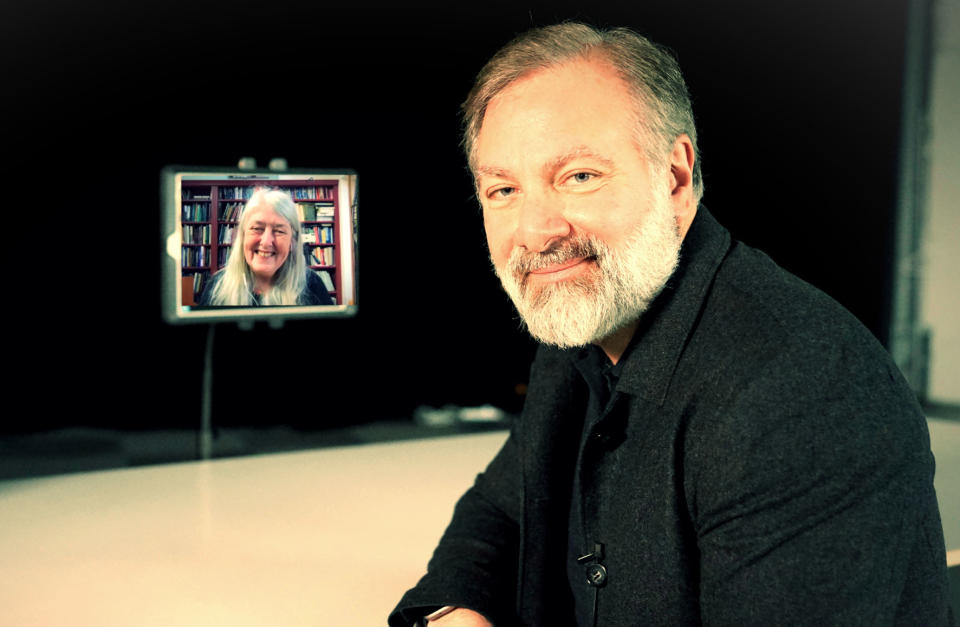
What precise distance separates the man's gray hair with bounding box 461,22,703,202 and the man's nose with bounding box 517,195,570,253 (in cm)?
13

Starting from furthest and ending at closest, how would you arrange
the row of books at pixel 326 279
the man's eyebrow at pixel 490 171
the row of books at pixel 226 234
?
the row of books at pixel 326 279 → the row of books at pixel 226 234 → the man's eyebrow at pixel 490 171

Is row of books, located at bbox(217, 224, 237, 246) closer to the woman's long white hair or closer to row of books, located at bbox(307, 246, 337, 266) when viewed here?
the woman's long white hair

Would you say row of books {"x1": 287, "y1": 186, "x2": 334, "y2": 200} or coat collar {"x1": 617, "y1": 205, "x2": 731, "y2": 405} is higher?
row of books {"x1": 287, "y1": 186, "x2": 334, "y2": 200}

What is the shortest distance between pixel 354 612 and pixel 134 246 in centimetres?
109

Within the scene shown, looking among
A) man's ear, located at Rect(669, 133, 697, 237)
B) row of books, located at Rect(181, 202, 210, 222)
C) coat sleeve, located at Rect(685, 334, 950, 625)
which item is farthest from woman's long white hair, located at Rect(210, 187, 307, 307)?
coat sleeve, located at Rect(685, 334, 950, 625)

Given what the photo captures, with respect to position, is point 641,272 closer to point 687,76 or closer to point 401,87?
point 401,87

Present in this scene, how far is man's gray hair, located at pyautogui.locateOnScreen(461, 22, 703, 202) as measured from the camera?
90 centimetres

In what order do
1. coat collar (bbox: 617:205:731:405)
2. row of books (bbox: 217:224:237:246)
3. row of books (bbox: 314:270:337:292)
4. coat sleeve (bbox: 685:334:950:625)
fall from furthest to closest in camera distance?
row of books (bbox: 314:270:337:292) → row of books (bbox: 217:224:237:246) → coat collar (bbox: 617:205:731:405) → coat sleeve (bbox: 685:334:950:625)

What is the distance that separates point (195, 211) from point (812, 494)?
138cm

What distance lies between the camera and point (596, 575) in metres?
0.83

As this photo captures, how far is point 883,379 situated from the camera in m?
0.71

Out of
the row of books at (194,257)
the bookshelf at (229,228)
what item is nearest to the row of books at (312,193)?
the bookshelf at (229,228)

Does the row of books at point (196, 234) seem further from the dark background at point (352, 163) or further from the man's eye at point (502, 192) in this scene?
the man's eye at point (502, 192)

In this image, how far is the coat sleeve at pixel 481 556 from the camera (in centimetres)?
98
